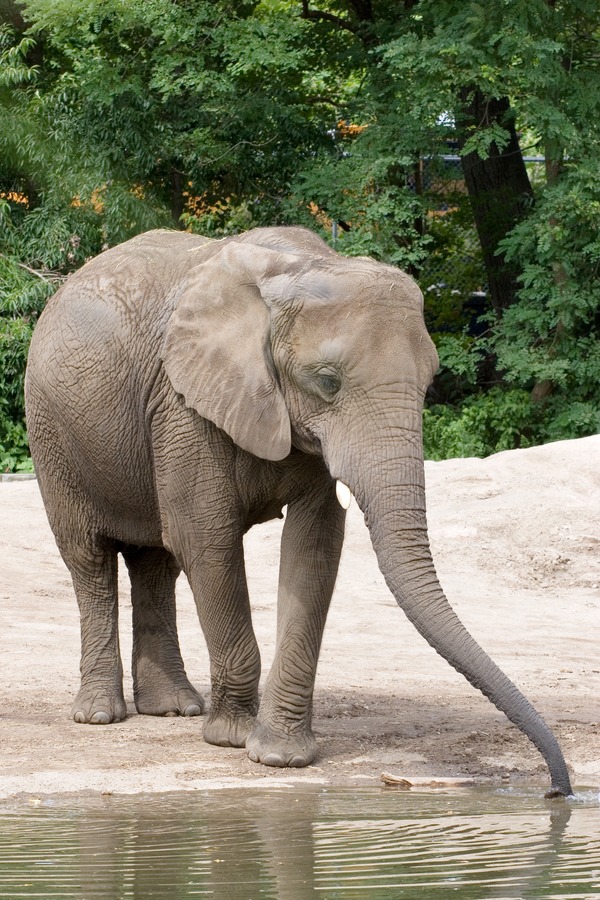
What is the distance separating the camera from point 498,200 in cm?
2053

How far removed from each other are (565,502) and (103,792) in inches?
364

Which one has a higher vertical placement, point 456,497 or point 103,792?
point 103,792

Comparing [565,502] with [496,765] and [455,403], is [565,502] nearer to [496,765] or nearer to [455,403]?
[455,403]

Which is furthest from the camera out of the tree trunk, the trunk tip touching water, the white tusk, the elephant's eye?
the tree trunk

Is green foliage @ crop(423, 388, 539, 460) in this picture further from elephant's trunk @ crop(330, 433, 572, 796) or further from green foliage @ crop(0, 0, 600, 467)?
elephant's trunk @ crop(330, 433, 572, 796)

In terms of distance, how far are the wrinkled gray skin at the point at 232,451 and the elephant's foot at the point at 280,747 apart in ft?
0.04

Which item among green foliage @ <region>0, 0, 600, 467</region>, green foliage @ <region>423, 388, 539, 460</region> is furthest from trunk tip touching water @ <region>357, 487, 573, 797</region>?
green foliage @ <region>423, 388, 539, 460</region>

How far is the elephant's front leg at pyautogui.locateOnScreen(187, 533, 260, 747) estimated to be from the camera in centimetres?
703

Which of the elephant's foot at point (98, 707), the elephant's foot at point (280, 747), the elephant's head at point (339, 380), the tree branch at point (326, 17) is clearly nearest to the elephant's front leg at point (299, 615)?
the elephant's foot at point (280, 747)

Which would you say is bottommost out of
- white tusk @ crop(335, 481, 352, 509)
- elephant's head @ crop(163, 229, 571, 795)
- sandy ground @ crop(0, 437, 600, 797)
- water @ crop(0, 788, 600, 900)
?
sandy ground @ crop(0, 437, 600, 797)

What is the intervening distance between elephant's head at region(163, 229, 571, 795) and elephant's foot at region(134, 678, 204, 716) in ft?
7.34

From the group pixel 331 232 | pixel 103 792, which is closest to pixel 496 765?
pixel 103 792

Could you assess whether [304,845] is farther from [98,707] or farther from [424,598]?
[98,707]

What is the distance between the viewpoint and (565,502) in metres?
15.0
